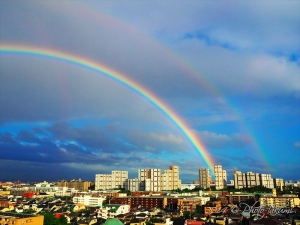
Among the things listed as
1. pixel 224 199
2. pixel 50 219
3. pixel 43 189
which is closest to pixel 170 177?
pixel 224 199

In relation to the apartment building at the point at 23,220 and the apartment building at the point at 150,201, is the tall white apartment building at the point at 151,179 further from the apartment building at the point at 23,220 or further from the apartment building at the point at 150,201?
the apartment building at the point at 23,220

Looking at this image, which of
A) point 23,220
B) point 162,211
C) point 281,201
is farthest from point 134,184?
point 23,220

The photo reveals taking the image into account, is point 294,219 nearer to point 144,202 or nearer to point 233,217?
point 233,217

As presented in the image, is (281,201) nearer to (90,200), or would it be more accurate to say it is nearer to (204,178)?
(90,200)

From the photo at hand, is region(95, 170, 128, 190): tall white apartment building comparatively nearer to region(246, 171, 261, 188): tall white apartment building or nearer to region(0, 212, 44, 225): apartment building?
region(246, 171, 261, 188): tall white apartment building

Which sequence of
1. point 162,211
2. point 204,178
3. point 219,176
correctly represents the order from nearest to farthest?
point 162,211 → point 219,176 → point 204,178

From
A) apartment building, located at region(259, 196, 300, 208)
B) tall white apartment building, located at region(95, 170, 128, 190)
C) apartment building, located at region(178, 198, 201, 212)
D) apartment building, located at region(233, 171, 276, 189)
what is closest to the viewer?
apartment building, located at region(178, 198, 201, 212)

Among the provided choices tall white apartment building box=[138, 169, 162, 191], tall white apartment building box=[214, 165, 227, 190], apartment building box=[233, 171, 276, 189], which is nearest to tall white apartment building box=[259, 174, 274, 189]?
apartment building box=[233, 171, 276, 189]
